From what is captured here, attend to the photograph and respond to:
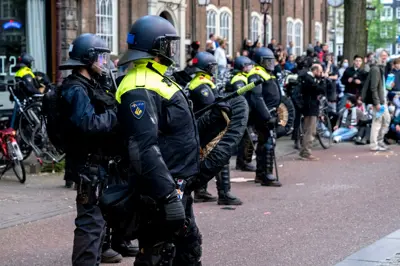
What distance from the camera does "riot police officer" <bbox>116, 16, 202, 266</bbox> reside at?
201 inches

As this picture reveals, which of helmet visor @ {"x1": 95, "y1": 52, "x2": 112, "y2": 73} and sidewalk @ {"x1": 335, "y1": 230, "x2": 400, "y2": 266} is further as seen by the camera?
sidewalk @ {"x1": 335, "y1": 230, "x2": 400, "y2": 266}

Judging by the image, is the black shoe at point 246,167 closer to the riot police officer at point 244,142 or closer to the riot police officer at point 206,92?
the riot police officer at point 244,142

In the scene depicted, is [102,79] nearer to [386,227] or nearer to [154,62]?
[154,62]

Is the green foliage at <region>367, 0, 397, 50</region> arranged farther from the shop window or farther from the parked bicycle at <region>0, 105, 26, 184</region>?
the parked bicycle at <region>0, 105, 26, 184</region>

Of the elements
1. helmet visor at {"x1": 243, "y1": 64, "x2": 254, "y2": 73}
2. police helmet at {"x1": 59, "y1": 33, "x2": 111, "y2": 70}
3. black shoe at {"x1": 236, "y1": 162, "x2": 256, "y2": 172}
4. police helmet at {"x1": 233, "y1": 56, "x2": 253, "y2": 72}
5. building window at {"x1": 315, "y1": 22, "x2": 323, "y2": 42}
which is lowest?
black shoe at {"x1": 236, "y1": 162, "x2": 256, "y2": 172}

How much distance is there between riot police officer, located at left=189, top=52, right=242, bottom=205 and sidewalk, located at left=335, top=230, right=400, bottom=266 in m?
2.88

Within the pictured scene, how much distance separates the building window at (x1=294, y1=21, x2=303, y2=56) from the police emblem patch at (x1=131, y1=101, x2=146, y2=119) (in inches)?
1207

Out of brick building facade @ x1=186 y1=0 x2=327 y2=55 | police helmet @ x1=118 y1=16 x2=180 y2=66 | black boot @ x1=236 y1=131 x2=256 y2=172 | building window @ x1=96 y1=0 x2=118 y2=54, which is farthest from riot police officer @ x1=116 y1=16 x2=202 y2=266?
brick building facade @ x1=186 y1=0 x2=327 y2=55

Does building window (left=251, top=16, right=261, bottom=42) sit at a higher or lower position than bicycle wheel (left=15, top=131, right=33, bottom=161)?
higher

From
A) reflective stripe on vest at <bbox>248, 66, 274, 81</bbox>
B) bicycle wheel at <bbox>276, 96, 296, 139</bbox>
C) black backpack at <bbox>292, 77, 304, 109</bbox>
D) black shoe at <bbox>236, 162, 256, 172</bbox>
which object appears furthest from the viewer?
black backpack at <bbox>292, 77, 304, 109</bbox>

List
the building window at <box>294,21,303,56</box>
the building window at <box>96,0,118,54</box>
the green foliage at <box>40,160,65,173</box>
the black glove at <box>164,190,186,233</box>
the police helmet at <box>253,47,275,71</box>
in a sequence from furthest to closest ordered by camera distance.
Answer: the building window at <box>294,21,303,56</box>, the building window at <box>96,0,118,54</box>, the green foliage at <box>40,160,65,173</box>, the police helmet at <box>253,47,275,71</box>, the black glove at <box>164,190,186,233</box>

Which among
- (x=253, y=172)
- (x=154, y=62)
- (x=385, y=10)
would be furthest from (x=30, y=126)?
(x=385, y=10)

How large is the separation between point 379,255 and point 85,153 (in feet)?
8.84

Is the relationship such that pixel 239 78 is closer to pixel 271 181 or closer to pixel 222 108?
pixel 271 181
